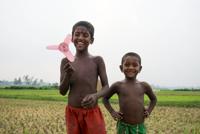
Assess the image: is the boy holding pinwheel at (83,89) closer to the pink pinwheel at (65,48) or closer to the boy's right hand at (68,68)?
the boy's right hand at (68,68)

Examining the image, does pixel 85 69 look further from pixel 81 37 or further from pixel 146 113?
pixel 146 113

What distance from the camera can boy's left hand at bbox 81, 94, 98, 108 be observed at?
11.1ft

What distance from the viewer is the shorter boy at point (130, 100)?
386cm

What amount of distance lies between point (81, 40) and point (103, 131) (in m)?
0.91

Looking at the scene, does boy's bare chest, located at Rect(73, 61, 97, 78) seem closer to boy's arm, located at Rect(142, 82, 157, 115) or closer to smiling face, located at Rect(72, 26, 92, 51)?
smiling face, located at Rect(72, 26, 92, 51)

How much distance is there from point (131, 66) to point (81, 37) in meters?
0.69

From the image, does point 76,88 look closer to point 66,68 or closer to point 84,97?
point 84,97

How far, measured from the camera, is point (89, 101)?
3396mm

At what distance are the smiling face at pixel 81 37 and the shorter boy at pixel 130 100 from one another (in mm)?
577

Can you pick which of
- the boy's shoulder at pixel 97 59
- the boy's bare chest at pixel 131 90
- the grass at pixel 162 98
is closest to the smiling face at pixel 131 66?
the boy's bare chest at pixel 131 90

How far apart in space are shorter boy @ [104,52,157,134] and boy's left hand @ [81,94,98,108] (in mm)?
545

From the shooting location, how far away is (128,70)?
3.90 m

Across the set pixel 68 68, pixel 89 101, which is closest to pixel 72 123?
pixel 89 101

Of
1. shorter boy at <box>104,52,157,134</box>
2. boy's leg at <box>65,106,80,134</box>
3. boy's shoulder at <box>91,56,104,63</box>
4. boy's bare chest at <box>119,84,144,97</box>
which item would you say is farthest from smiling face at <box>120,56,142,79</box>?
boy's leg at <box>65,106,80,134</box>
